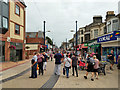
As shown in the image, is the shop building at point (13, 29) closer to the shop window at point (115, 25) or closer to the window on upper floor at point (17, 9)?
the window on upper floor at point (17, 9)

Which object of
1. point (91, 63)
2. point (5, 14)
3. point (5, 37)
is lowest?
point (91, 63)

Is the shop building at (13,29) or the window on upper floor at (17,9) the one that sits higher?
the window on upper floor at (17,9)

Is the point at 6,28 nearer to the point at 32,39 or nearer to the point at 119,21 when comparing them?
the point at 119,21

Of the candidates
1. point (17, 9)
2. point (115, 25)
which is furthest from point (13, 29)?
point (115, 25)

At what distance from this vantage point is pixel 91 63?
7.06m

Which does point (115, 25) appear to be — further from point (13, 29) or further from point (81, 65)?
point (13, 29)

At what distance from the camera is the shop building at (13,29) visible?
48.8ft

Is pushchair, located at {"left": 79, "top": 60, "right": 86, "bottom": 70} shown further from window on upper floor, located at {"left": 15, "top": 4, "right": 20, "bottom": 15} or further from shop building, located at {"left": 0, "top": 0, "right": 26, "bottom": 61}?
window on upper floor, located at {"left": 15, "top": 4, "right": 20, "bottom": 15}

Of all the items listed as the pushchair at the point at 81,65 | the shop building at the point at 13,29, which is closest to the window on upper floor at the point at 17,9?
the shop building at the point at 13,29

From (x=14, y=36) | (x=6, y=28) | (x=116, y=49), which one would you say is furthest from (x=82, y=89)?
(x=14, y=36)

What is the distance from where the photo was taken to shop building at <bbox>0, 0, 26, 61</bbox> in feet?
48.8

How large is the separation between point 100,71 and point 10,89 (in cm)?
610

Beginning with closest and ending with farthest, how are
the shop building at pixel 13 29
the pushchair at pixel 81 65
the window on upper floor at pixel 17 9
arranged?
the pushchair at pixel 81 65, the shop building at pixel 13 29, the window on upper floor at pixel 17 9

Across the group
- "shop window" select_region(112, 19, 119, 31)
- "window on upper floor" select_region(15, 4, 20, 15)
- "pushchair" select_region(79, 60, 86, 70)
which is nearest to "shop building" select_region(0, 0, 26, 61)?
"window on upper floor" select_region(15, 4, 20, 15)
